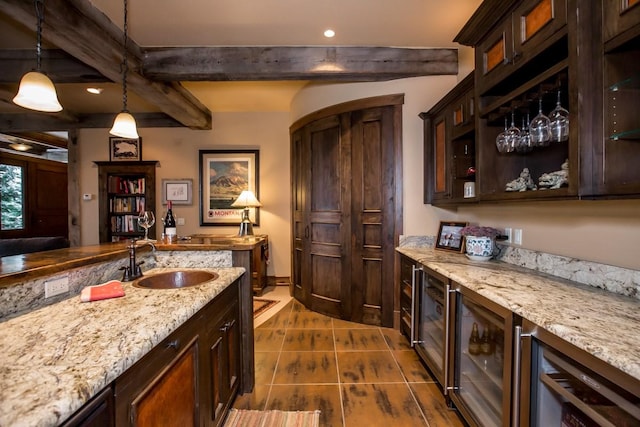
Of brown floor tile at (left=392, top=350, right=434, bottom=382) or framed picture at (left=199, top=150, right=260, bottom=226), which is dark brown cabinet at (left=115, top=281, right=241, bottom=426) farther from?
framed picture at (left=199, top=150, right=260, bottom=226)

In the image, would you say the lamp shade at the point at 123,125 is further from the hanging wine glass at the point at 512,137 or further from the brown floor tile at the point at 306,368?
the hanging wine glass at the point at 512,137

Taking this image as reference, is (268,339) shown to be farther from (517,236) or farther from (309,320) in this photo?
(517,236)

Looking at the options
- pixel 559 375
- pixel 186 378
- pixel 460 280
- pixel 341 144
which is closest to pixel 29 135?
pixel 341 144

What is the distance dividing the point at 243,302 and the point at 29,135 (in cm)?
715

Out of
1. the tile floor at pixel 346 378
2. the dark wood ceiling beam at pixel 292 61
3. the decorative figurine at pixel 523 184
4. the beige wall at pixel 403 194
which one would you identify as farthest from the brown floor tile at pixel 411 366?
the dark wood ceiling beam at pixel 292 61

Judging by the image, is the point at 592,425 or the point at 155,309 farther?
the point at 155,309

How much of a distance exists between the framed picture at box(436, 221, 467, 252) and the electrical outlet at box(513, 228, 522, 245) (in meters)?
0.49

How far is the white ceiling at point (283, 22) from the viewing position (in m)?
2.32

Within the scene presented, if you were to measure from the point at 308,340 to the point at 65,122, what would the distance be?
5688 millimetres

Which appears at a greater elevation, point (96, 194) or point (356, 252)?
point (96, 194)

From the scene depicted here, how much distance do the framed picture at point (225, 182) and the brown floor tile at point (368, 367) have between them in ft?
10.2

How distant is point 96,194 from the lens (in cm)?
528

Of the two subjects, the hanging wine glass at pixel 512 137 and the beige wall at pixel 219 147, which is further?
the beige wall at pixel 219 147

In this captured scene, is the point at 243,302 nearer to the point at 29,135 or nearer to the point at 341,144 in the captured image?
the point at 341,144
